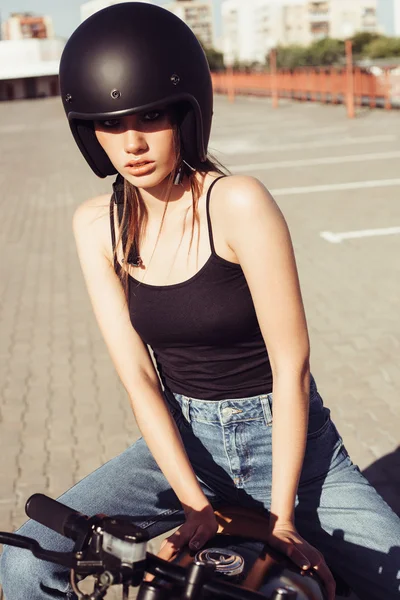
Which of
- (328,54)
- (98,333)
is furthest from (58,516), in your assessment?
(328,54)

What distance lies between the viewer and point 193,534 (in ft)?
5.60

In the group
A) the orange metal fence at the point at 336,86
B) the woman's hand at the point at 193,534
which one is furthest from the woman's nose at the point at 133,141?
the orange metal fence at the point at 336,86

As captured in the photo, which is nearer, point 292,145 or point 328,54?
point 292,145

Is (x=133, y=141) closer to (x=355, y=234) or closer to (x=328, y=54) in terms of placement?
(x=355, y=234)

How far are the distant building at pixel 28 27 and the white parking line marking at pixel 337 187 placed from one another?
349ft

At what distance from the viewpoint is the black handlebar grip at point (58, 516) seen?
1332mm

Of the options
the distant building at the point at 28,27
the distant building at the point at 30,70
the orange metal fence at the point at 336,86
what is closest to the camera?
the orange metal fence at the point at 336,86

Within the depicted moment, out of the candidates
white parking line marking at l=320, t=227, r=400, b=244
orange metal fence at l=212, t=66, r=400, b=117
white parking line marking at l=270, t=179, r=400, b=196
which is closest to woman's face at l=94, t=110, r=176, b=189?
white parking line marking at l=320, t=227, r=400, b=244

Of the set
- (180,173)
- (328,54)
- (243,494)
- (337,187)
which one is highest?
(180,173)

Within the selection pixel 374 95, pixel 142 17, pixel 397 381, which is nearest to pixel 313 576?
pixel 142 17

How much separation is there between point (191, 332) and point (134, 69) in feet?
1.94

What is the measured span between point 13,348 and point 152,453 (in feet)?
15.3

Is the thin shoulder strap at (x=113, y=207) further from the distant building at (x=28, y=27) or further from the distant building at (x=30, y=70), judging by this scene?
the distant building at (x=28, y=27)

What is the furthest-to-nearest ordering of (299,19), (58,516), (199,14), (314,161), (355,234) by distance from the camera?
1. (199,14)
2. (299,19)
3. (314,161)
4. (355,234)
5. (58,516)
